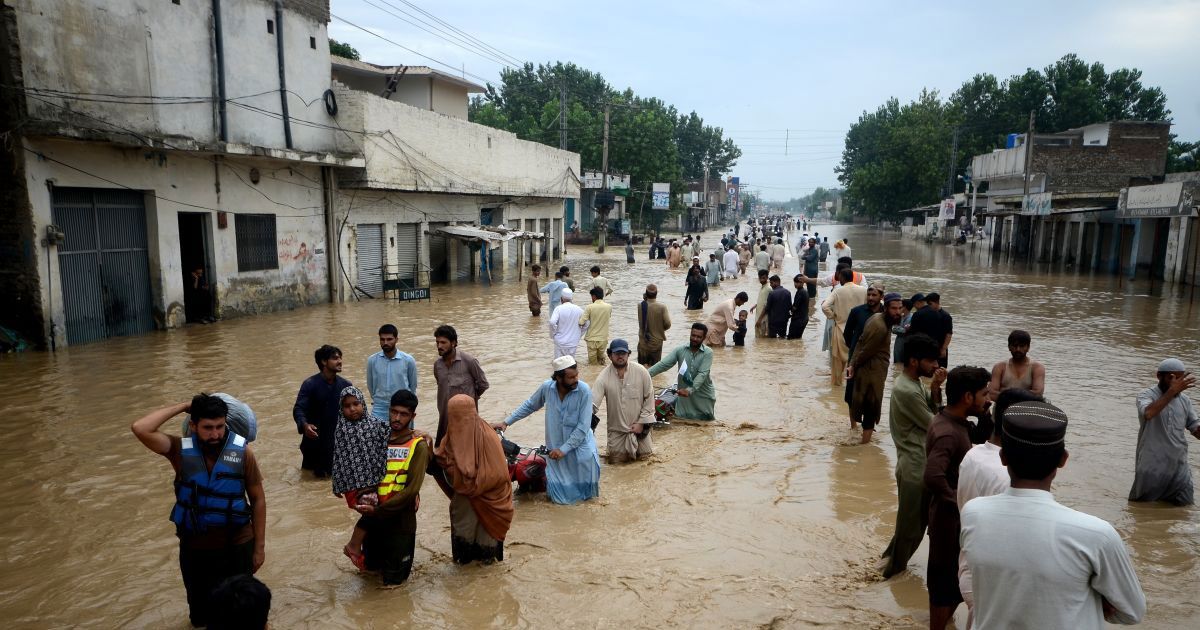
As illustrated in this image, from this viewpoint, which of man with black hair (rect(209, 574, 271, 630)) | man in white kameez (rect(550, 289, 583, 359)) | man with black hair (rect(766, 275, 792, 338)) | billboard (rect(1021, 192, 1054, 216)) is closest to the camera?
man with black hair (rect(209, 574, 271, 630))

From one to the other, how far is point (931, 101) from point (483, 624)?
3135 inches

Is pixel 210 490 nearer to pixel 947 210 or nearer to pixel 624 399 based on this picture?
pixel 624 399

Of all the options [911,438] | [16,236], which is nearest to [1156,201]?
[911,438]

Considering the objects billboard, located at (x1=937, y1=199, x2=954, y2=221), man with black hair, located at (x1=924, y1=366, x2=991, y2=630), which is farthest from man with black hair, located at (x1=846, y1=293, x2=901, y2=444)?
billboard, located at (x1=937, y1=199, x2=954, y2=221)

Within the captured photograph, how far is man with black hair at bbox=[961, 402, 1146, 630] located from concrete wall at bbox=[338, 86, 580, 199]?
63.3ft

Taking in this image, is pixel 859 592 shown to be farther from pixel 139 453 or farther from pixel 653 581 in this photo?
pixel 139 453

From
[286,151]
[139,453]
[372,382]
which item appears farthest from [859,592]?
[286,151]

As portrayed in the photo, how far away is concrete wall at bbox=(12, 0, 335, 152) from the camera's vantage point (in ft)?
39.5

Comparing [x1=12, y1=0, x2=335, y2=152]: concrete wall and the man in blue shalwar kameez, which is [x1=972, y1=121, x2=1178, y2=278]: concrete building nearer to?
[x1=12, y1=0, x2=335, y2=152]: concrete wall

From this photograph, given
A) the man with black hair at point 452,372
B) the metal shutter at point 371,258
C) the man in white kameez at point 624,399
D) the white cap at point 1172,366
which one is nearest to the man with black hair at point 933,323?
the white cap at point 1172,366

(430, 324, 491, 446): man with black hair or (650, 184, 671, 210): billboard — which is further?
(650, 184, 671, 210): billboard

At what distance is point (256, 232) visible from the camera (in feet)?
57.1

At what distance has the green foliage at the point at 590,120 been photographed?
54.9 metres

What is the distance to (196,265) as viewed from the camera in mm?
16406
